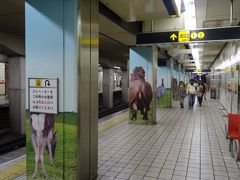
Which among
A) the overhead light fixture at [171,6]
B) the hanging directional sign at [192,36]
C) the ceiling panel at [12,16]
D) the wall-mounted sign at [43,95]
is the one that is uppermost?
the ceiling panel at [12,16]

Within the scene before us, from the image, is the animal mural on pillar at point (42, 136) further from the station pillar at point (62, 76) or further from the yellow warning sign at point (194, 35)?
the yellow warning sign at point (194, 35)

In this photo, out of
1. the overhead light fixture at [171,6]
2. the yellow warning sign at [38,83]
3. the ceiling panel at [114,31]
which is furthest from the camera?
the ceiling panel at [114,31]

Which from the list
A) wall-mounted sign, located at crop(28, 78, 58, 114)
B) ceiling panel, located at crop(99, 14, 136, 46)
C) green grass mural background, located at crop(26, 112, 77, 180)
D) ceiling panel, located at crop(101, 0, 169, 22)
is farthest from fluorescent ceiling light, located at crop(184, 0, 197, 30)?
green grass mural background, located at crop(26, 112, 77, 180)

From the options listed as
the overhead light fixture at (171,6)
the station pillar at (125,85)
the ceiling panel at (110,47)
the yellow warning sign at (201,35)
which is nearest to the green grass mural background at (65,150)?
the overhead light fixture at (171,6)

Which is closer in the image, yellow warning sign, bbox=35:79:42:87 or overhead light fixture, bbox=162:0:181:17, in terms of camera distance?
yellow warning sign, bbox=35:79:42:87

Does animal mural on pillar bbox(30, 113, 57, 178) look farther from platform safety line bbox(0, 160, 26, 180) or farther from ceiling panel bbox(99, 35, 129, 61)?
ceiling panel bbox(99, 35, 129, 61)

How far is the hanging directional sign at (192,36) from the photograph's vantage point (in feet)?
17.7


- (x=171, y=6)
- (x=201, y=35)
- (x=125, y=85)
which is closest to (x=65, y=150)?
(x=171, y=6)

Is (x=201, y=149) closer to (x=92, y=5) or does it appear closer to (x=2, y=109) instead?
(x=92, y=5)

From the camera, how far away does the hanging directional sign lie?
17.7 feet

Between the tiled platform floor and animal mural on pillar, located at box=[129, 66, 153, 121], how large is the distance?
658 mm

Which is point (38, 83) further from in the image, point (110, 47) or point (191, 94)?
point (191, 94)

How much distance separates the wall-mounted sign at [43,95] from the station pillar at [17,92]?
618 centimetres

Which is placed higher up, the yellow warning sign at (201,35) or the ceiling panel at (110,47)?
the ceiling panel at (110,47)
